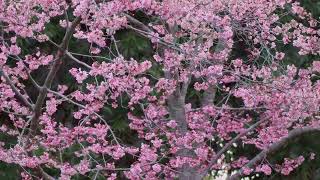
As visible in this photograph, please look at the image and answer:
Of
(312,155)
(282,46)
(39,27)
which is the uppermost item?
(39,27)

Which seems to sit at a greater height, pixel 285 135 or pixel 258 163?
pixel 285 135

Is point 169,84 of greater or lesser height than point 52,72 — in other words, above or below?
below

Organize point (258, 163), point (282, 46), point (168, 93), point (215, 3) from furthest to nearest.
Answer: point (282, 46) → point (258, 163) → point (168, 93) → point (215, 3)

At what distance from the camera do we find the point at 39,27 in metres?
5.34

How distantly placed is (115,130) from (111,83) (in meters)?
2.47

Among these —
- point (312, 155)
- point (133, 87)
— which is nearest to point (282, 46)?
point (312, 155)

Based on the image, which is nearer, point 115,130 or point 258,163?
point 258,163

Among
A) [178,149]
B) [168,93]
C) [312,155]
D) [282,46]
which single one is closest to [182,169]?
[178,149]

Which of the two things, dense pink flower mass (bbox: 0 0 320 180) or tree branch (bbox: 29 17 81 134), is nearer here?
tree branch (bbox: 29 17 81 134)

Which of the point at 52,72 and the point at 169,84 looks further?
the point at 169,84

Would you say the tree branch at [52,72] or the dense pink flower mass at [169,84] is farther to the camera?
the dense pink flower mass at [169,84]

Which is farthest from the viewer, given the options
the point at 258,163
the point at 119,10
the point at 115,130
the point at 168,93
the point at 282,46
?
the point at 282,46

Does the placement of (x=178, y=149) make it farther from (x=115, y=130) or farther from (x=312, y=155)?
(x=312, y=155)

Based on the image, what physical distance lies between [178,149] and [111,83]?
148 centimetres
